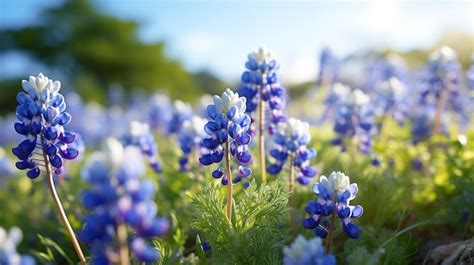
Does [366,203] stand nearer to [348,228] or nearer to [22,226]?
[348,228]

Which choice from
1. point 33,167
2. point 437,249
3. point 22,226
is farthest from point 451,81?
point 22,226

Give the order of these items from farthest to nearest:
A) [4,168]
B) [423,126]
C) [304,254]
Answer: [4,168]
[423,126]
[304,254]

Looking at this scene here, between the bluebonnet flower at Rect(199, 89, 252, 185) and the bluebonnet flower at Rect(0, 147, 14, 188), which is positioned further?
the bluebonnet flower at Rect(0, 147, 14, 188)

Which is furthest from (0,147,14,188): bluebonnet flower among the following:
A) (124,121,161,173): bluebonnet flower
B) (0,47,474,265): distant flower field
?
(124,121,161,173): bluebonnet flower

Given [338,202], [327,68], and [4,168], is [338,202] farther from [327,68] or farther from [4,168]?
[327,68]

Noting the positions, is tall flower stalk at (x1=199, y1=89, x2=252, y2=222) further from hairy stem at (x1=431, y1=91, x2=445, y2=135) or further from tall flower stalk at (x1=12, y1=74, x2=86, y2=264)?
hairy stem at (x1=431, y1=91, x2=445, y2=135)

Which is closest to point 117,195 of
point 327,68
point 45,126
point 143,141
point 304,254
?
point 304,254
